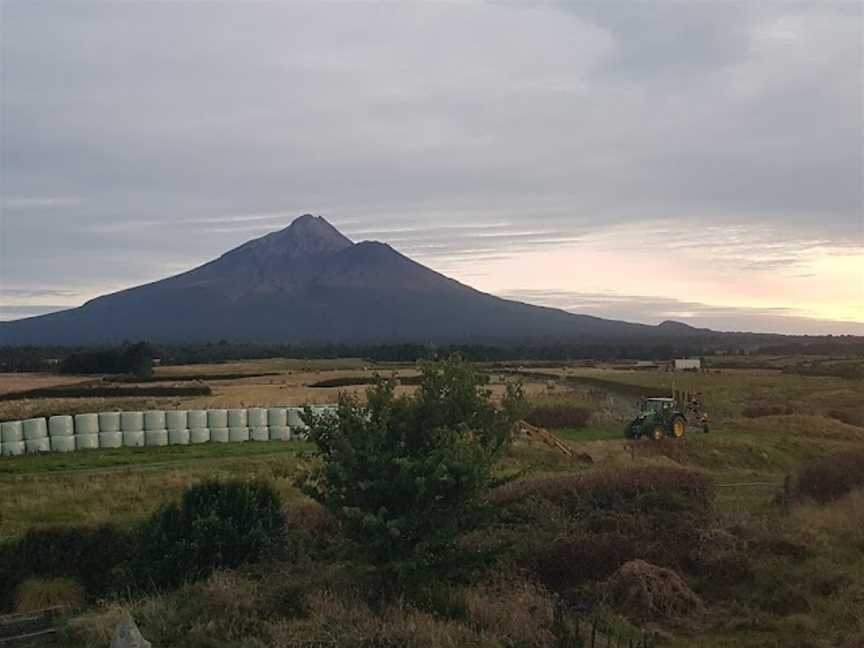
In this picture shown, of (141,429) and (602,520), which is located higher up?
(141,429)

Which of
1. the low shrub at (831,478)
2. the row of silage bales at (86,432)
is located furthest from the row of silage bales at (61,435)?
the low shrub at (831,478)

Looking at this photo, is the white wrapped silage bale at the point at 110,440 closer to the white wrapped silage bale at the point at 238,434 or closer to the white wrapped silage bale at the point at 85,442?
the white wrapped silage bale at the point at 85,442

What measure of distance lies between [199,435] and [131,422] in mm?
2437

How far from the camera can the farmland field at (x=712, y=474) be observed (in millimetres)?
14062

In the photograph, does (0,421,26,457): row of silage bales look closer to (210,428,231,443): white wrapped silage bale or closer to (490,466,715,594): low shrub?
(210,428,231,443): white wrapped silage bale

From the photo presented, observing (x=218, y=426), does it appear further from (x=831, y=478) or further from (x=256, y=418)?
(x=831, y=478)

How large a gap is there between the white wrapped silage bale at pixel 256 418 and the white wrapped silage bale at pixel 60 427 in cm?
646

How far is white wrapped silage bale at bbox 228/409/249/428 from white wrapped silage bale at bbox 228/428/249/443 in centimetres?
24

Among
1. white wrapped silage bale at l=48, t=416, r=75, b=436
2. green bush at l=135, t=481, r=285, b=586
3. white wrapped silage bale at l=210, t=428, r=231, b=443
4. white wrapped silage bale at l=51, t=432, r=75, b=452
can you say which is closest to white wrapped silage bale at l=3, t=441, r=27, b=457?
white wrapped silage bale at l=51, t=432, r=75, b=452

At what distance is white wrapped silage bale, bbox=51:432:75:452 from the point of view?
33.0m

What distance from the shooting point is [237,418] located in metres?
36.9

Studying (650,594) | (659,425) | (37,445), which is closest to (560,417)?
(659,425)

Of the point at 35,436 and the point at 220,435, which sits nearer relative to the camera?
the point at 35,436

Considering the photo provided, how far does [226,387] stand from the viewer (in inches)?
2606
